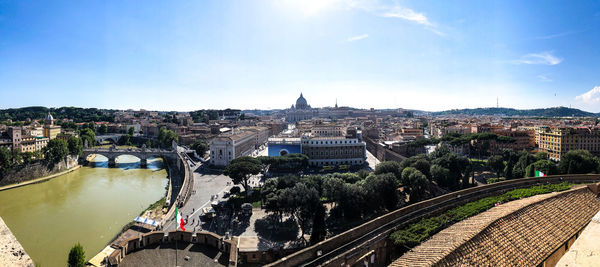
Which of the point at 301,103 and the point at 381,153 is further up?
the point at 301,103

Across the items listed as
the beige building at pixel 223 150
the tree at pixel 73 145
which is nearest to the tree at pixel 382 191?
the beige building at pixel 223 150

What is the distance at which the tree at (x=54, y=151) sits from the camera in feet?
85.3

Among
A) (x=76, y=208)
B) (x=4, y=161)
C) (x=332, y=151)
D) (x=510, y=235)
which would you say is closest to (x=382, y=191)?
(x=510, y=235)

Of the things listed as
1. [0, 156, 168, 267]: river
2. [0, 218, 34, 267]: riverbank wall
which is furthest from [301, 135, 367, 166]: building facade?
[0, 218, 34, 267]: riverbank wall

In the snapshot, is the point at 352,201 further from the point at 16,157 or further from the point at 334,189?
the point at 16,157

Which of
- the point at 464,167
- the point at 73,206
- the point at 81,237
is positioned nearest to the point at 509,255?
the point at 464,167

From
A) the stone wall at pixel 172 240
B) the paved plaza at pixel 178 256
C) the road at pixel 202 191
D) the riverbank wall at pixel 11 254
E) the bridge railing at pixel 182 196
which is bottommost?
the road at pixel 202 191

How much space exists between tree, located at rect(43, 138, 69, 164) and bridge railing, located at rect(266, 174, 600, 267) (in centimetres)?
2879

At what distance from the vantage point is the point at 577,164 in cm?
1694

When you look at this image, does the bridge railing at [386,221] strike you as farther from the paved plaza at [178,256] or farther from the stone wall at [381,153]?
the stone wall at [381,153]

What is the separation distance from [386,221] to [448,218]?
1.94 metres

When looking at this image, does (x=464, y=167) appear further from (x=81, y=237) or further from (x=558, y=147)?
(x=81, y=237)

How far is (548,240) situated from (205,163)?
1066 inches

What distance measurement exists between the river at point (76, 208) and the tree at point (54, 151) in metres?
1.68
